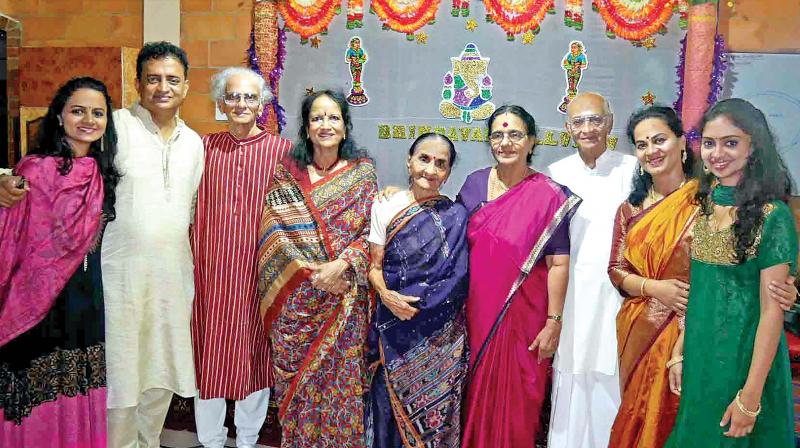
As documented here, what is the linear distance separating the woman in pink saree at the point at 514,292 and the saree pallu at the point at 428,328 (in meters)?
0.06

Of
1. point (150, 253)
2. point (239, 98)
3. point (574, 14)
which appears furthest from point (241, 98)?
point (574, 14)

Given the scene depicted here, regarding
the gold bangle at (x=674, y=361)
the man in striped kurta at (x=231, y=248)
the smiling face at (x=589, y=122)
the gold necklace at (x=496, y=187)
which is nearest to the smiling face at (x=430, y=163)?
the gold necklace at (x=496, y=187)

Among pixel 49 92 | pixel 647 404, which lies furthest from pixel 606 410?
pixel 49 92

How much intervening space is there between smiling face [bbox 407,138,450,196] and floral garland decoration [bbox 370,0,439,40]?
4.29ft

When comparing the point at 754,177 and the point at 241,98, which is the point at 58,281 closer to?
the point at 241,98

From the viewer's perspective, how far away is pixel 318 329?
2.76 m

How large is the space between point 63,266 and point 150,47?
92cm

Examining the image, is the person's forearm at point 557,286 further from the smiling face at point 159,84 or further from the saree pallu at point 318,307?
the smiling face at point 159,84

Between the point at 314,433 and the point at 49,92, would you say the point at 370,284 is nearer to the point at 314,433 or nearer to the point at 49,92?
the point at 314,433

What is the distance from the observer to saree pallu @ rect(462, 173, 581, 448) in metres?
2.54

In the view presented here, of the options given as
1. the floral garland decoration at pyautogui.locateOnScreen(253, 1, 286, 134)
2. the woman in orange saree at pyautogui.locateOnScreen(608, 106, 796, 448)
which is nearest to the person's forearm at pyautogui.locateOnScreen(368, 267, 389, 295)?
the woman in orange saree at pyautogui.locateOnScreen(608, 106, 796, 448)

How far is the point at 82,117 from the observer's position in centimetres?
261

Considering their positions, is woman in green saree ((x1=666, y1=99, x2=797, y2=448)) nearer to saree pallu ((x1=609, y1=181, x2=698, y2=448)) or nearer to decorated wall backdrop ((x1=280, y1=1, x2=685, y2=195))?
saree pallu ((x1=609, y1=181, x2=698, y2=448))

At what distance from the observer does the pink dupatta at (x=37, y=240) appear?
255cm
